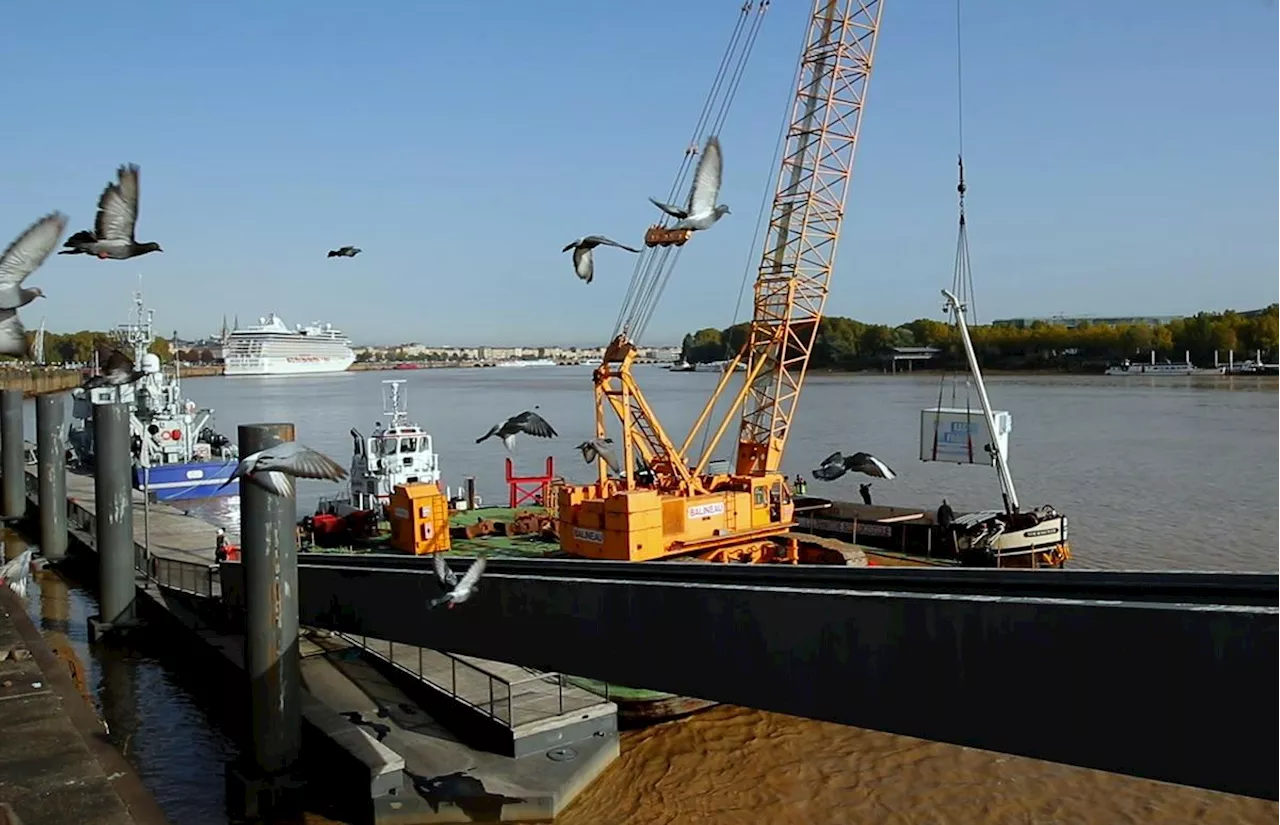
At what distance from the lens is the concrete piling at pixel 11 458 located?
107ft

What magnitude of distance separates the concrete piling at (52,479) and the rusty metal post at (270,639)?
18.9 m

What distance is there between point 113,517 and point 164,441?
918 inches

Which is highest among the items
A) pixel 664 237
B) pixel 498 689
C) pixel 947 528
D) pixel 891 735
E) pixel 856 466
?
pixel 664 237

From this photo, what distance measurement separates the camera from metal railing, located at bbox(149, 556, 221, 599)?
1819 centimetres

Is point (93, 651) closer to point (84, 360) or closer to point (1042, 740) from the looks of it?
point (1042, 740)

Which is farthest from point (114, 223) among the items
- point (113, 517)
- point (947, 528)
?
point (947, 528)

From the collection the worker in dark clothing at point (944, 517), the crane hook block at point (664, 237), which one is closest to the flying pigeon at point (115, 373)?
the crane hook block at point (664, 237)

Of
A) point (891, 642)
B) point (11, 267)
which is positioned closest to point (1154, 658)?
point (891, 642)

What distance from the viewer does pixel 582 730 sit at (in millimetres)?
12781

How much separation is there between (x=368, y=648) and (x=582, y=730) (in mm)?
3999

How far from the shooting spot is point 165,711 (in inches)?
632

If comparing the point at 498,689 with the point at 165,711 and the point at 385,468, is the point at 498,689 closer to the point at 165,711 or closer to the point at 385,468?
the point at 165,711

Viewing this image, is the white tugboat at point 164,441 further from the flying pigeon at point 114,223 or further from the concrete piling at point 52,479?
the flying pigeon at point 114,223

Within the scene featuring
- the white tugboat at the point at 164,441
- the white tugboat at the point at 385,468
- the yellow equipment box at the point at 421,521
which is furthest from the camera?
the white tugboat at the point at 164,441
